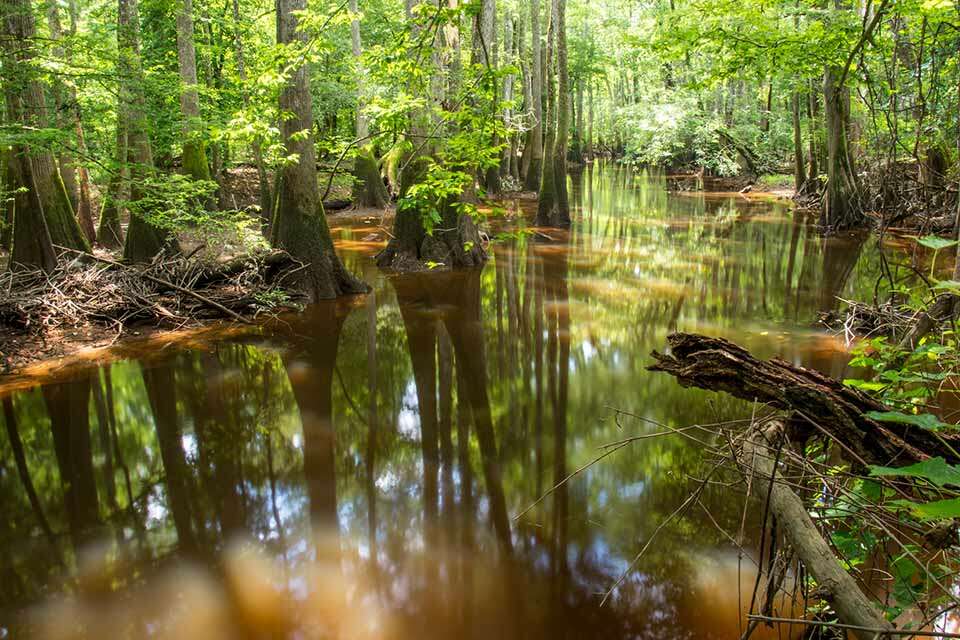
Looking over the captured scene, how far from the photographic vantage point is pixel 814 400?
99.4 inches

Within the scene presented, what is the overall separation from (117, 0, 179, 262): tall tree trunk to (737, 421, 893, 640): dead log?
9.45m

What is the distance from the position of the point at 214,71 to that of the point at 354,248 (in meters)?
10.4

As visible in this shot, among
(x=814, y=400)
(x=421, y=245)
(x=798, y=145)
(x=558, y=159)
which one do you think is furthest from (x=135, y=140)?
(x=798, y=145)

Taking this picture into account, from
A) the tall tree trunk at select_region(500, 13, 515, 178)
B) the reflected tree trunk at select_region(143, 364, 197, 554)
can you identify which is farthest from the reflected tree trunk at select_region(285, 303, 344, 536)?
the tall tree trunk at select_region(500, 13, 515, 178)

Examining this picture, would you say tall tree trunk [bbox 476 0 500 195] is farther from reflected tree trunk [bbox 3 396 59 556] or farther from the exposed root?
reflected tree trunk [bbox 3 396 59 556]

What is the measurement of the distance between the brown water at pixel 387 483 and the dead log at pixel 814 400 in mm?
891

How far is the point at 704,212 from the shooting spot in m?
23.6

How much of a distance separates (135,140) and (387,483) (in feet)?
34.2

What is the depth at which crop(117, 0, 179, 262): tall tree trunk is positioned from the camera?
367 inches

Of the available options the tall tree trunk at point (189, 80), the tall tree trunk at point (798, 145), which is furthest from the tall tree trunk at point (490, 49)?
the tall tree trunk at point (798, 145)

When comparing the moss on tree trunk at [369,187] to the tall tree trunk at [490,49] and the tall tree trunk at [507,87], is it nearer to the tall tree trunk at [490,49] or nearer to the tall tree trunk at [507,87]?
the tall tree trunk at [490,49]

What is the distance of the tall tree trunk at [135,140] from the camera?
9320 mm

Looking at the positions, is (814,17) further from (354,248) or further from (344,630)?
(344,630)

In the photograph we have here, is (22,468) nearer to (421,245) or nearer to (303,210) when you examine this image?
(303,210)
